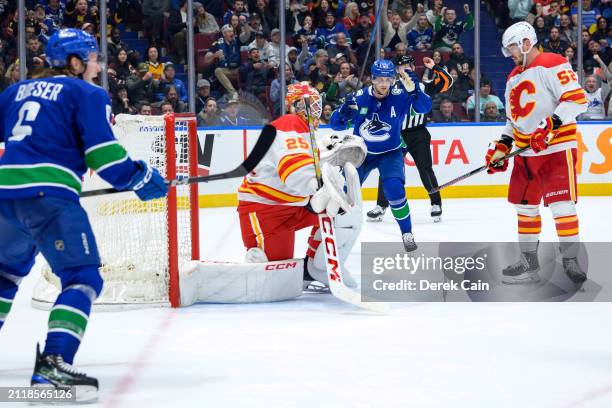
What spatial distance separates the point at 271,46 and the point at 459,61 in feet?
5.95

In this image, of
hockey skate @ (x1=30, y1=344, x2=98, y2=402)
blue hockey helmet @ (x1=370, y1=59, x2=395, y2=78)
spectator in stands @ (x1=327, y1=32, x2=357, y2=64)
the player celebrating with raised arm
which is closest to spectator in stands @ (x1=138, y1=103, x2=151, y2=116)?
spectator in stands @ (x1=327, y1=32, x2=357, y2=64)

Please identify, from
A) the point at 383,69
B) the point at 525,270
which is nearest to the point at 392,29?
the point at 383,69

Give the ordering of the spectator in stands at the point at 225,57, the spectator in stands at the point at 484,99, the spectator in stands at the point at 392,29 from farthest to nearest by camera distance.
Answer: the spectator in stands at the point at 392,29 < the spectator in stands at the point at 484,99 < the spectator in stands at the point at 225,57

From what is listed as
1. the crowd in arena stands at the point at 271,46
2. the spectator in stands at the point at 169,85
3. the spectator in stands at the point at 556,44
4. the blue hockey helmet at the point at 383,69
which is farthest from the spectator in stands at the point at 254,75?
the blue hockey helmet at the point at 383,69

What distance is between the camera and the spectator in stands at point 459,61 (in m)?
10.1

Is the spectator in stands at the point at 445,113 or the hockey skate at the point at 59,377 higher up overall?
the spectator in stands at the point at 445,113

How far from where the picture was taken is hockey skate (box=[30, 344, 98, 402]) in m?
3.00

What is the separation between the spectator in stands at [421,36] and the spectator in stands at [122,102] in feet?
9.36

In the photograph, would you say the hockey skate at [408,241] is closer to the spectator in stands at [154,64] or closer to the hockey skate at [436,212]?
the hockey skate at [436,212]

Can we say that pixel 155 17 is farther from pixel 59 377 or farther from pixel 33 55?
pixel 59 377

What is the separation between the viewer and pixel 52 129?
3061 mm

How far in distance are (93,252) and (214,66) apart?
6.72m

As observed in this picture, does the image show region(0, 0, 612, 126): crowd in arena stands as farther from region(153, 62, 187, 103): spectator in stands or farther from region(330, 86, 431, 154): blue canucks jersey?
region(330, 86, 431, 154): blue canucks jersey

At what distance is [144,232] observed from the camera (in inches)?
189
